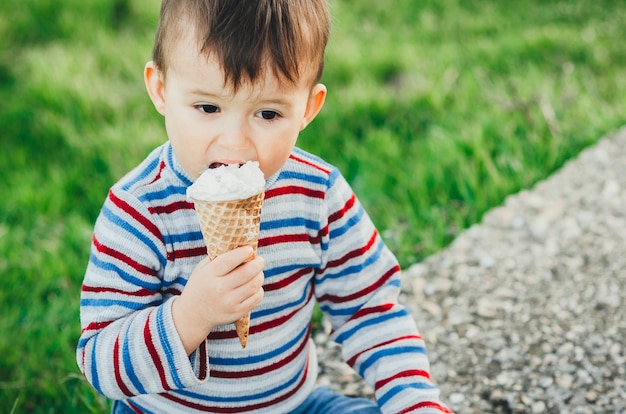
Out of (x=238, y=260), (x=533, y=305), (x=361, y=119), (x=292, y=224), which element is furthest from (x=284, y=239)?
(x=361, y=119)

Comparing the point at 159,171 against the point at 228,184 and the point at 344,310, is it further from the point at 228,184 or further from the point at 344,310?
the point at 344,310

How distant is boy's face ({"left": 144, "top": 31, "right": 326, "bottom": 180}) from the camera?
1.56 m

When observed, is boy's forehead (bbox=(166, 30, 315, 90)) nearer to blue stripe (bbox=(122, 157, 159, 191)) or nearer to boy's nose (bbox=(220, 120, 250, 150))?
boy's nose (bbox=(220, 120, 250, 150))

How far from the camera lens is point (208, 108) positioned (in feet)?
5.27

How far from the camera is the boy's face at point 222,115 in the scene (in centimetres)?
156

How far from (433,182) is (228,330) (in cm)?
179

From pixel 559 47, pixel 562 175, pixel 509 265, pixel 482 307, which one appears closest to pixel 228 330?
pixel 482 307

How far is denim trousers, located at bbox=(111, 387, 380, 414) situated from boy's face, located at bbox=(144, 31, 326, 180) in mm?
697

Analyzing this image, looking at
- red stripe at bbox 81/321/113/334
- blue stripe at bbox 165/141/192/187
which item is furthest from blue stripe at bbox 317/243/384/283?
red stripe at bbox 81/321/113/334

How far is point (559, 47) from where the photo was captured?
4.75 metres

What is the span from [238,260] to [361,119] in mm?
2627

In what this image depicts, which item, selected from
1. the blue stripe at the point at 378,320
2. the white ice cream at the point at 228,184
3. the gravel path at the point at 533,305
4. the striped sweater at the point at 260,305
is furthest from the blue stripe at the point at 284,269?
the gravel path at the point at 533,305

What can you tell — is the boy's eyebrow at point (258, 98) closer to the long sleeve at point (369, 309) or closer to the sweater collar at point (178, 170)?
the sweater collar at point (178, 170)

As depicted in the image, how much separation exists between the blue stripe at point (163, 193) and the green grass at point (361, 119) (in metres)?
0.93
